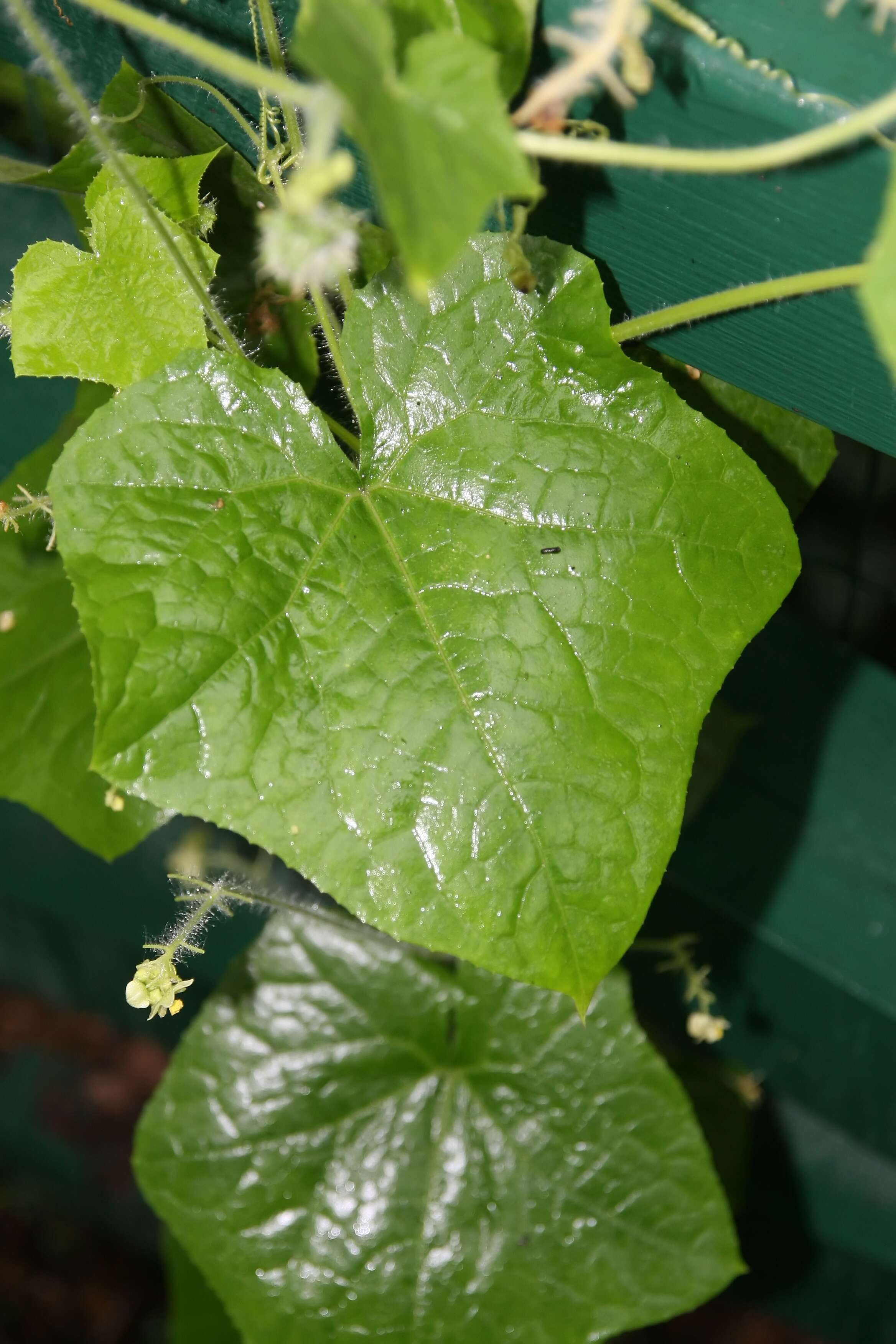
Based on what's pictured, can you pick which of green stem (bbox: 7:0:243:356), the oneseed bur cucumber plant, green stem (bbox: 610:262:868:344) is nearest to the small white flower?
the oneseed bur cucumber plant

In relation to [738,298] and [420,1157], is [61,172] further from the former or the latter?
[420,1157]

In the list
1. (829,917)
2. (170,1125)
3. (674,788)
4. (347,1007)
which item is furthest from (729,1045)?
(674,788)

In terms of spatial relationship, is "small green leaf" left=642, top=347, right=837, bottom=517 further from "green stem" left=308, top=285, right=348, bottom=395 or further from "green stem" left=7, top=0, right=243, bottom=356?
"green stem" left=7, top=0, right=243, bottom=356

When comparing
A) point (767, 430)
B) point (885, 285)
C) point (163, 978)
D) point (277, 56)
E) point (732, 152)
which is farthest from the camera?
point (767, 430)

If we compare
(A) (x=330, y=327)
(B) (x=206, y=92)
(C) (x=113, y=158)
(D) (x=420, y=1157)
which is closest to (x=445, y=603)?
(A) (x=330, y=327)

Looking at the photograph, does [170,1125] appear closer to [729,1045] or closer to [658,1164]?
[658,1164]

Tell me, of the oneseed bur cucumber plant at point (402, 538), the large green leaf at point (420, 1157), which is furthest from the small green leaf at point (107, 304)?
the large green leaf at point (420, 1157)
